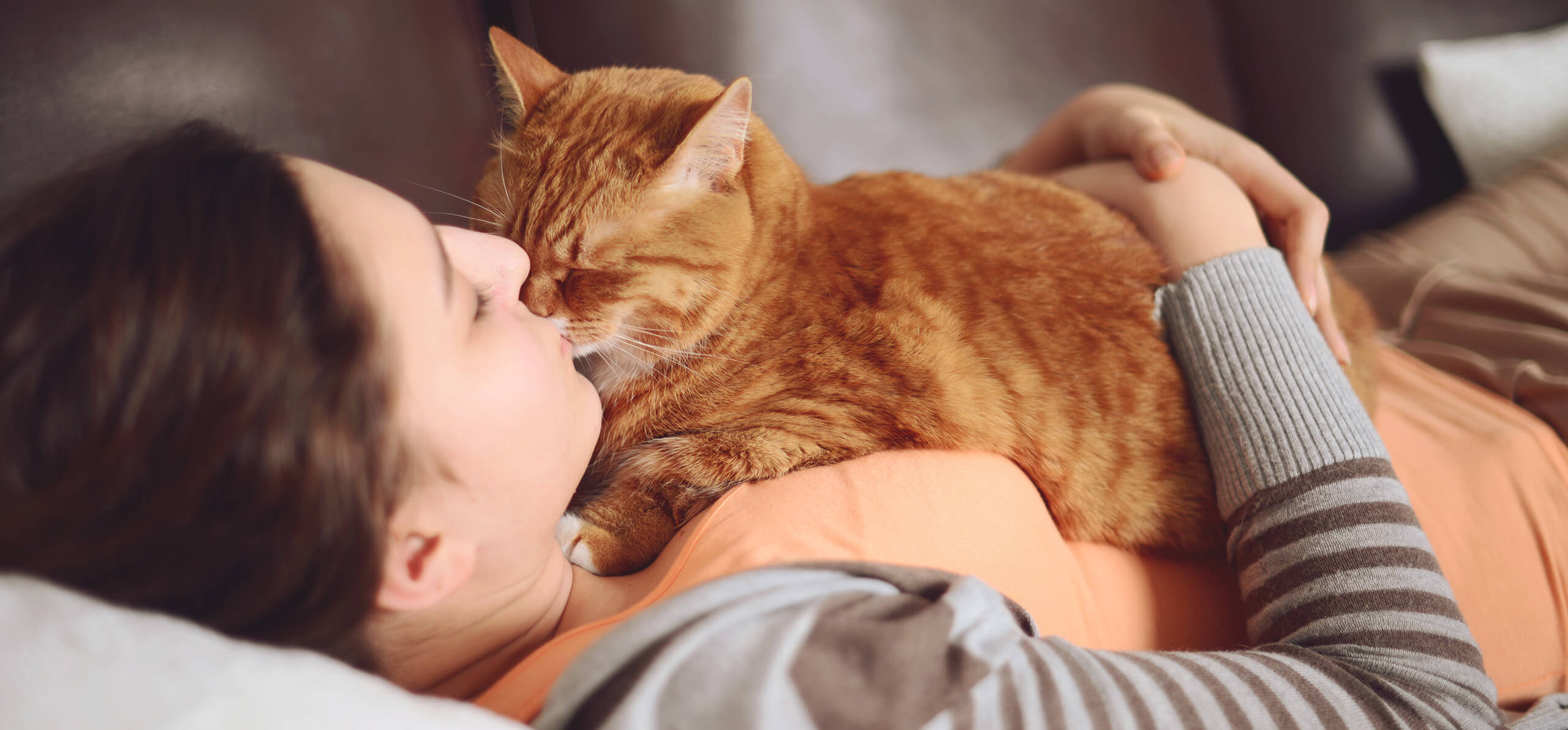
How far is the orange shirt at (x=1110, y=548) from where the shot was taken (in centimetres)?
79

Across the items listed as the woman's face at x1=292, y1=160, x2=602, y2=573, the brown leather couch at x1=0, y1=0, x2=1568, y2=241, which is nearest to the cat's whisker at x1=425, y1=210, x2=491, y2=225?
the brown leather couch at x1=0, y1=0, x2=1568, y2=241

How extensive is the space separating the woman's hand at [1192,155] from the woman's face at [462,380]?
967mm

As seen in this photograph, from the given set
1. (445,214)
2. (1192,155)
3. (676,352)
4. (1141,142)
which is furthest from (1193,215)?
(445,214)

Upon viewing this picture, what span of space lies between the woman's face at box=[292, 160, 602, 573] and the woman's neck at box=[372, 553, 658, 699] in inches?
2.3

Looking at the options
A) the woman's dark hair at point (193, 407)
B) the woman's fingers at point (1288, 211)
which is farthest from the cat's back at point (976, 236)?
the woman's dark hair at point (193, 407)

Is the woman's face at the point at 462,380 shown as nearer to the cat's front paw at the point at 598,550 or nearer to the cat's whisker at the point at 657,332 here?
the cat's front paw at the point at 598,550

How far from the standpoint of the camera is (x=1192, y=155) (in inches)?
52.4

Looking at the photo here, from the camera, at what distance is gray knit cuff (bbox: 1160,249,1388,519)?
0.89 m

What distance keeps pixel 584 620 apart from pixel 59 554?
0.44m

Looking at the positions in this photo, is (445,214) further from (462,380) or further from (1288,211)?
(1288,211)

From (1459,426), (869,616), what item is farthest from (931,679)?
(1459,426)

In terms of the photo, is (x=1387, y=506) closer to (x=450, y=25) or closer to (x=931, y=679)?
(x=931, y=679)

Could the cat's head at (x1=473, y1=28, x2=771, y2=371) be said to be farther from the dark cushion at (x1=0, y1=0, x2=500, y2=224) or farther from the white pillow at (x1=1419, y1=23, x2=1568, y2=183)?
the white pillow at (x1=1419, y1=23, x2=1568, y2=183)

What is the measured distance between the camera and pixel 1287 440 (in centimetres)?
89
